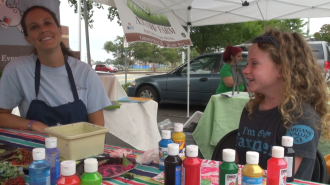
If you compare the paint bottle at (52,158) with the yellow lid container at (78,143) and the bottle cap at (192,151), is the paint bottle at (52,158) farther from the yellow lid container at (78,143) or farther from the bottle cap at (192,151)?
the bottle cap at (192,151)

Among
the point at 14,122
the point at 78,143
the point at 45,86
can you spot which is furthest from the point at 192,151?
the point at 14,122

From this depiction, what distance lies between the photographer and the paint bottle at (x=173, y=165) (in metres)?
0.97

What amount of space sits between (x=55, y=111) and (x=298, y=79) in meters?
1.60

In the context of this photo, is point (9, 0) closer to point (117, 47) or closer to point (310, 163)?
point (310, 163)

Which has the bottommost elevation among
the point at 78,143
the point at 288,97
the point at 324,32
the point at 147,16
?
the point at 78,143

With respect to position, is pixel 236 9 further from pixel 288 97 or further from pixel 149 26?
pixel 288 97

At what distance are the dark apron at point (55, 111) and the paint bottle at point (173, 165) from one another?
126cm

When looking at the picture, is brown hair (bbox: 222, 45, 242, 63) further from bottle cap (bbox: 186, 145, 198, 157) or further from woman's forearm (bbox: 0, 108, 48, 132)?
bottle cap (bbox: 186, 145, 198, 157)

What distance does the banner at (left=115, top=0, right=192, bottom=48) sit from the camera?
416cm

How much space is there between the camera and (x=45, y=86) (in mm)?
2082

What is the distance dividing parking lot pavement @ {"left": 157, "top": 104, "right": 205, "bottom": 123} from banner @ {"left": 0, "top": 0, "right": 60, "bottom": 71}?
3644 millimetres

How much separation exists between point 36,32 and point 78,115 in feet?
2.33

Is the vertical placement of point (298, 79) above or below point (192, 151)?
above

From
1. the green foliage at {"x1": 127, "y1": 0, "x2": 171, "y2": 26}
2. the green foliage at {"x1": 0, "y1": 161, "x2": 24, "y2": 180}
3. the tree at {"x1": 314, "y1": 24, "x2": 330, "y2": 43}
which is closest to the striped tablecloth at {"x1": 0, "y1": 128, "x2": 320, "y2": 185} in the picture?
the green foliage at {"x1": 0, "y1": 161, "x2": 24, "y2": 180}
